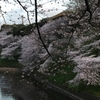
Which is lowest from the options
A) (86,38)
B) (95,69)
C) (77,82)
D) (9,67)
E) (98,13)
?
(9,67)

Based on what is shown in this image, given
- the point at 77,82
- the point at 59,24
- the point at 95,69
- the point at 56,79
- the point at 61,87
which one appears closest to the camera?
the point at 95,69

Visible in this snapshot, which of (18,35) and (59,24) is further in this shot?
(18,35)

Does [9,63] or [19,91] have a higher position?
[19,91]

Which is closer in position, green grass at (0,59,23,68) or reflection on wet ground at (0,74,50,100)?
reflection on wet ground at (0,74,50,100)

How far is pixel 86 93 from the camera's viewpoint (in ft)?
56.9

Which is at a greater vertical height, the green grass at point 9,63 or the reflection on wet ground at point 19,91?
the reflection on wet ground at point 19,91

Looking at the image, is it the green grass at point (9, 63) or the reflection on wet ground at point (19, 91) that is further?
the green grass at point (9, 63)

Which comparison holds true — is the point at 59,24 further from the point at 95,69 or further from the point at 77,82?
the point at 95,69

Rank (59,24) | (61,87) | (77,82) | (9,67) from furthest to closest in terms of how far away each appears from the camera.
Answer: (9,67) → (59,24) → (61,87) → (77,82)

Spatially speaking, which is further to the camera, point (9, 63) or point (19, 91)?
point (9, 63)

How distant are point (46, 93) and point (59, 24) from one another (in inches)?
319

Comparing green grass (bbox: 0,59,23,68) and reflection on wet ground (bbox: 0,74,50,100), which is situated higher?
reflection on wet ground (bbox: 0,74,50,100)

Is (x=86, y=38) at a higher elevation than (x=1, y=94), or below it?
higher

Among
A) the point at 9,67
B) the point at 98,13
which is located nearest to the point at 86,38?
the point at 98,13
